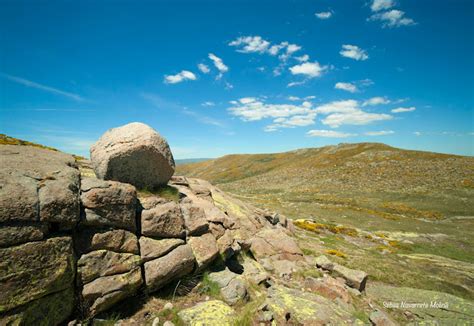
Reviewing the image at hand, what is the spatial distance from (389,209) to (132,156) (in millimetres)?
63344

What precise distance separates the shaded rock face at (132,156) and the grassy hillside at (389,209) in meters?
15.5

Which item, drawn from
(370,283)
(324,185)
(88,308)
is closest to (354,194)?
(324,185)

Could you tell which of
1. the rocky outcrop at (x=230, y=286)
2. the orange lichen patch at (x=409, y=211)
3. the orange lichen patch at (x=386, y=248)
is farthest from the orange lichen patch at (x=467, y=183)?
the rocky outcrop at (x=230, y=286)

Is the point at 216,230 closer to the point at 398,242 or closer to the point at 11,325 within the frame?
the point at 11,325

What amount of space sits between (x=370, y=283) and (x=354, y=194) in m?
61.6

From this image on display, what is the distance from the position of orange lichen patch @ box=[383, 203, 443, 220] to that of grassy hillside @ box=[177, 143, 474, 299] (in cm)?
20

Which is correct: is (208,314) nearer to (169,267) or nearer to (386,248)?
(169,267)

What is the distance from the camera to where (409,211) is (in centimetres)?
5622

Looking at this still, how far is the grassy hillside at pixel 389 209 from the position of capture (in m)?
22.6

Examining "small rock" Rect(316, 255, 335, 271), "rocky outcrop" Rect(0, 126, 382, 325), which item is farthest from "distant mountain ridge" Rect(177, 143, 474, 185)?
"rocky outcrop" Rect(0, 126, 382, 325)

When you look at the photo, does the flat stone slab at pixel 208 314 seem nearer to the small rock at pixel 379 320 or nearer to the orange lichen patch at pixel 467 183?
the small rock at pixel 379 320

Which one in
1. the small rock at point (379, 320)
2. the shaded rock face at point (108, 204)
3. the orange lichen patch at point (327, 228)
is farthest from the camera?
the orange lichen patch at point (327, 228)

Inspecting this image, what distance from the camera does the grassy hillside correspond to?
2258cm

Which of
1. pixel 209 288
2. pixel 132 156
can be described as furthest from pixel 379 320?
Result: pixel 132 156
